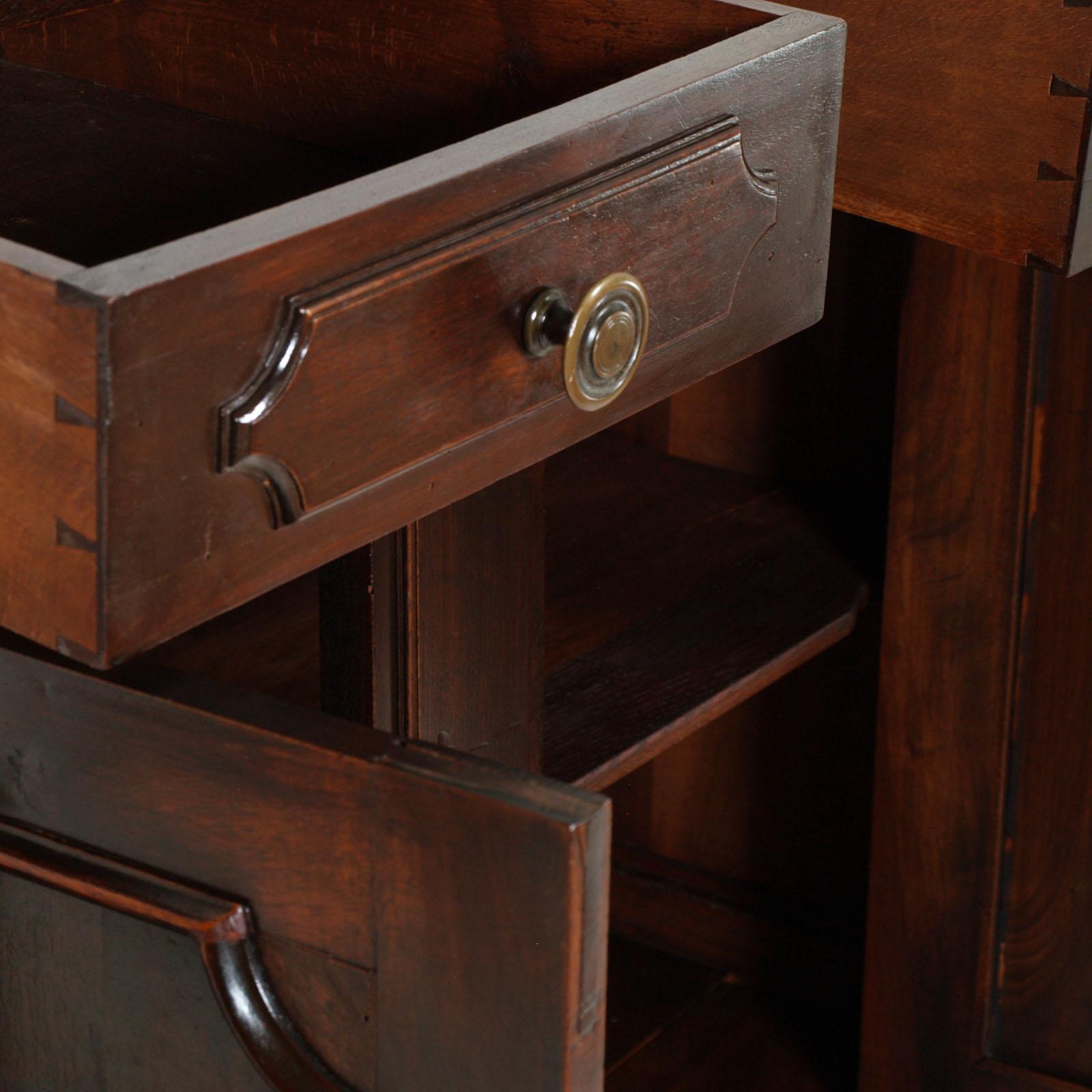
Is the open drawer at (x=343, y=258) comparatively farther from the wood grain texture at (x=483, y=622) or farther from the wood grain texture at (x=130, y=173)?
the wood grain texture at (x=483, y=622)

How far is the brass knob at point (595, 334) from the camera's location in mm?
604

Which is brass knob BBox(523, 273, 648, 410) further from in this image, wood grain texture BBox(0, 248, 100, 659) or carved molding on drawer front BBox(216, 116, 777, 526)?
wood grain texture BBox(0, 248, 100, 659)

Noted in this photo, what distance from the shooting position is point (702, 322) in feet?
2.28

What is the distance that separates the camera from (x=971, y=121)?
87 cm

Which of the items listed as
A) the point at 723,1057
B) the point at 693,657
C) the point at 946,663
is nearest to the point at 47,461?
the point at 693,657

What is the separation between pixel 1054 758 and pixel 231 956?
692 millimetres

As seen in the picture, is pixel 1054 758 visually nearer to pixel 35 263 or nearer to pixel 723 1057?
pixel 723 1057

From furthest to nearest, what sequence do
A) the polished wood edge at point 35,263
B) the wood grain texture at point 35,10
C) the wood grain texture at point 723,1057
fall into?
the wood grain texture at point 723,1057 → the wood grain texture at point 35,10 → the polished wood edge at point 35,263

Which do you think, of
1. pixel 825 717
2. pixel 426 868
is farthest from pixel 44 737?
pixel 825 717

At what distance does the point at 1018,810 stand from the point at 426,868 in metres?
0.71

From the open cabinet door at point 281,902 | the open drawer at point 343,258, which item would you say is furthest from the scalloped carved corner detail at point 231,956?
the open drawer at point 343,258

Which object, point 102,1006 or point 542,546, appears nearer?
point 102,1006

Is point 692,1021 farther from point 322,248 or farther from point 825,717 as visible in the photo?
point 322,248

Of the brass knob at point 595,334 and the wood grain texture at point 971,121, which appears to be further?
the wood grain texture at point 971,121
